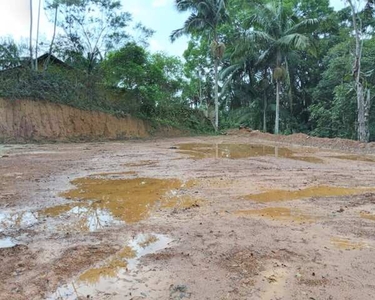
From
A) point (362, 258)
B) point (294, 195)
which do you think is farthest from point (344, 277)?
point (294, 195)

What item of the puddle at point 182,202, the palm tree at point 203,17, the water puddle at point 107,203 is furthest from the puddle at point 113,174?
the palm tree at point 203,17

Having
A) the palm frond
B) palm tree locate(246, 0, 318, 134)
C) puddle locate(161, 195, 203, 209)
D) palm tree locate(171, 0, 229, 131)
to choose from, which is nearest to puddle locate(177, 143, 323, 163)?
puddle locate(161, 195, 203, 209)

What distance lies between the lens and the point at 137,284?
7.79 ft

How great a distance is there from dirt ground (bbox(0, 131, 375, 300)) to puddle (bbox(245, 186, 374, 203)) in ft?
0.05

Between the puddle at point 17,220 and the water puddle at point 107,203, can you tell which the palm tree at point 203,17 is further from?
the puddle at point 17,220

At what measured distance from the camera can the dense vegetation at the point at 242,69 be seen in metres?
18.2

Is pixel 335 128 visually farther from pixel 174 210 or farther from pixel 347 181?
pixel 174 210

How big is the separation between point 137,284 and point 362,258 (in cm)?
187

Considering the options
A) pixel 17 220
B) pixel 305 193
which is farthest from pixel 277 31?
pixel 17 220

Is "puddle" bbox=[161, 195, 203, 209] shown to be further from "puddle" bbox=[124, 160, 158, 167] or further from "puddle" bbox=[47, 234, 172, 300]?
"puddle" bbox=[124, 160, 158, 167]

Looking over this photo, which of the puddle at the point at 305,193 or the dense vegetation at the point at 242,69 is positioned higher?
the dense vegetation at the point at 242,69

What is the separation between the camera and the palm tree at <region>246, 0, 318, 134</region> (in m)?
21.1

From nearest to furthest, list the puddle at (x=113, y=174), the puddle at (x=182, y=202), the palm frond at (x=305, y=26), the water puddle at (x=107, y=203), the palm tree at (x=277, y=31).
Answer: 1. the water puddle at (x=107, y=203)
2. the puddle at (x=182, y=202)
3. the puddle at (x=113, y=174)
4. the palm frond at (x=305, y=26)
5. the palm tree at (x=277, y=31)

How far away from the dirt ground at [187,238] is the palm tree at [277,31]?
16.6 m
